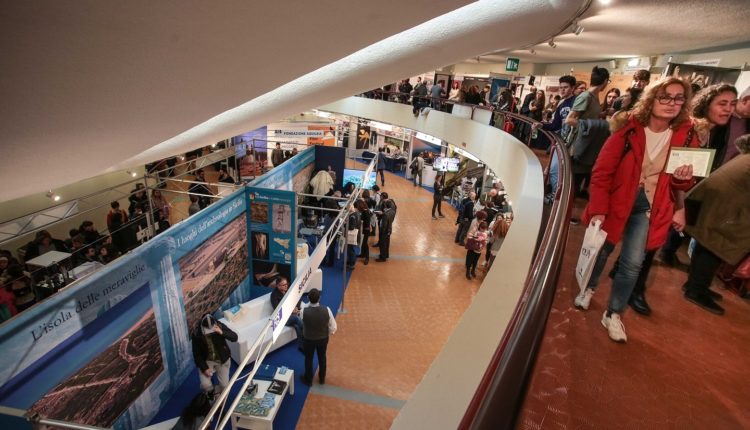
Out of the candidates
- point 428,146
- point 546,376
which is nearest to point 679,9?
point 546,376

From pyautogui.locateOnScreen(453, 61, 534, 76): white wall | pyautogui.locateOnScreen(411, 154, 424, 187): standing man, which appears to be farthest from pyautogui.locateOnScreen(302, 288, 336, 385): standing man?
pyautogui.locateOnScreen(453, 61, 534, 76): white wall

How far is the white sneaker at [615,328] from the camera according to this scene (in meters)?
2.52

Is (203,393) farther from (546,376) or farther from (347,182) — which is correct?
(347,182)

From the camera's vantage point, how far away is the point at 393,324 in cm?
782

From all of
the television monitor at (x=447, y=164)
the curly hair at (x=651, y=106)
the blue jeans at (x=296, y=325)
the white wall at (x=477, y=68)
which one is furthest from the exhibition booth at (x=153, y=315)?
the white wall at (x=477, y=68)

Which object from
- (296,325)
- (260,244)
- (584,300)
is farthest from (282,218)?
(584,300)

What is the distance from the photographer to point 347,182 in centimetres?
1289

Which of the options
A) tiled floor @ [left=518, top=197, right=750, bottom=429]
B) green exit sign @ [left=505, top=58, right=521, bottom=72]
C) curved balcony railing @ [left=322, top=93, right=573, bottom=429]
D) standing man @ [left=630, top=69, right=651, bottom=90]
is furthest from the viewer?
green exit sign @ [left=505, top=58, right=521, bottom=72]

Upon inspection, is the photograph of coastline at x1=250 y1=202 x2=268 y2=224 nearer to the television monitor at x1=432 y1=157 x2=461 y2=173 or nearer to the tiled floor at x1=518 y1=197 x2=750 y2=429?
the tiled floor at x1=518 y1=197 x2=750 y2=429

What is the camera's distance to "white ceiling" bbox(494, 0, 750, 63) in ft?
16.6

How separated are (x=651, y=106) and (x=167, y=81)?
3083mm

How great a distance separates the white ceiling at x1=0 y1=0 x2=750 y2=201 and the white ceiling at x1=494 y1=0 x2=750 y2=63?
2.64 m

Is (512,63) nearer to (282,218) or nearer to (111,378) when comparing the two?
(282,218)

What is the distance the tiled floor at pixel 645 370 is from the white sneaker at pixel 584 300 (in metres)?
0.06
